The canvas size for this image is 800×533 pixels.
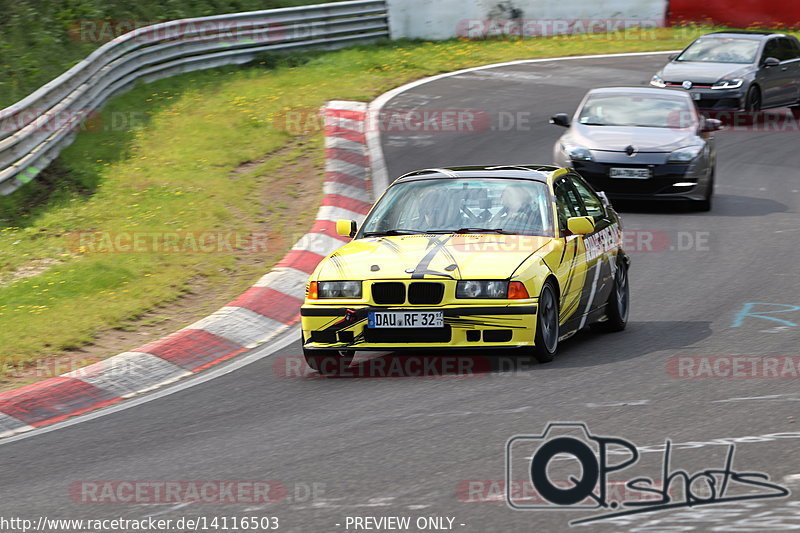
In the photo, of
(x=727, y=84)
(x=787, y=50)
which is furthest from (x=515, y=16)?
(x=727, y=84)

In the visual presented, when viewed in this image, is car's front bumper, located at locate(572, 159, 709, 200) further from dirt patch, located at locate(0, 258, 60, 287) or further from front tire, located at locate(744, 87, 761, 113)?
front tire, located at locate(744, 87, 761, 113)

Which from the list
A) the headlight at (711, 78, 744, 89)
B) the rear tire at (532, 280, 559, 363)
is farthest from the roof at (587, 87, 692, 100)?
the rear tire at (532, 280, 559, 363)

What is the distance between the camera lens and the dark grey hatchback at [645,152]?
16.1 metres

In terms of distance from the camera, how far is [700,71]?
23234 millimetres

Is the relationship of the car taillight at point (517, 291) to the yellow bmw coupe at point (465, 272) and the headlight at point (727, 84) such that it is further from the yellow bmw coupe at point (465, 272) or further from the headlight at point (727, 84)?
the headlight at point (727, 84)

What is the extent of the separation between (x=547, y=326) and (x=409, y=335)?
104cm

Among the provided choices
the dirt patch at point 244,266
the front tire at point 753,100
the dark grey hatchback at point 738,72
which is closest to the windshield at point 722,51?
the dark grey hatchback at point 738,72

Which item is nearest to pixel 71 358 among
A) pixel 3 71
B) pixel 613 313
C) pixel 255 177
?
pixel 613 313

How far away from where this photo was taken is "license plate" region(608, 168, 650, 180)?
1609cm

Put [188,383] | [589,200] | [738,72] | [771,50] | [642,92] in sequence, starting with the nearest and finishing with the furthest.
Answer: [188,383], [589,200], [642,92], [738,72], [771,50]

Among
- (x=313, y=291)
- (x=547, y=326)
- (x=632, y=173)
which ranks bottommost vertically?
(x=632, y=173)

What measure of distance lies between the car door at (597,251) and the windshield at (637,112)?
600 centimetres

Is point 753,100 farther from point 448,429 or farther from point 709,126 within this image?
point 448,429

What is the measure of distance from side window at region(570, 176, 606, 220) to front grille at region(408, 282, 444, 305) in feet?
8.23
